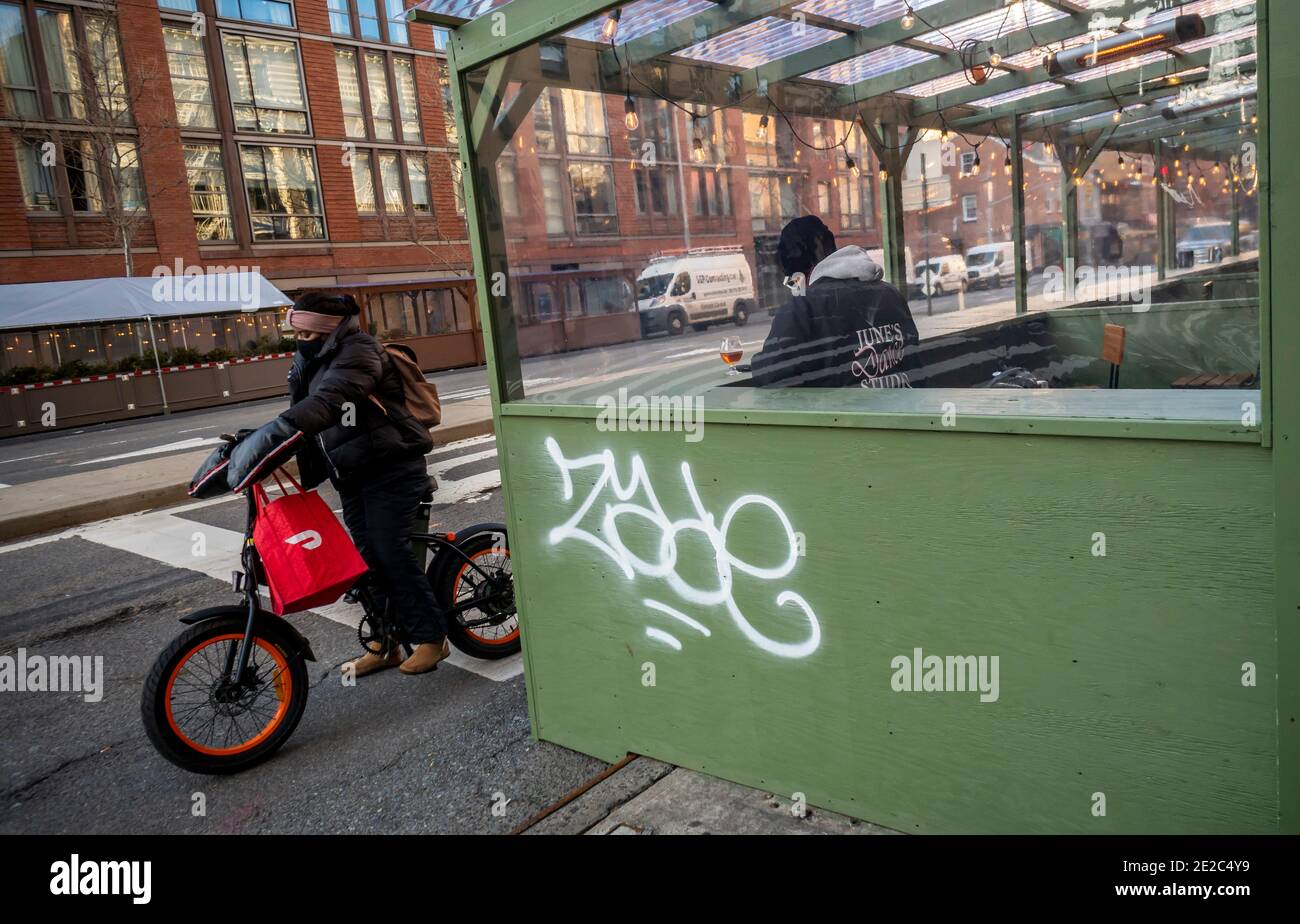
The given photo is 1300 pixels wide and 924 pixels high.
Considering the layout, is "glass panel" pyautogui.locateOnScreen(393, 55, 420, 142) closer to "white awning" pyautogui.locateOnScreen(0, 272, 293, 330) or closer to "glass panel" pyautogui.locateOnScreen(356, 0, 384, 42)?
"glass panel" pyautogui.locateOnScreen(356, 0, 384, 42)

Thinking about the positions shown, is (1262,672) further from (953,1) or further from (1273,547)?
(953,1)

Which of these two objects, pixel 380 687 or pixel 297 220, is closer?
pixel 380 687

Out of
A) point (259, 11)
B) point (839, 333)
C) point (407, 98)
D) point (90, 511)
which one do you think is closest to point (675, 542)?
point (839, 333)

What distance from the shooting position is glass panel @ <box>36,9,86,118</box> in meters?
24.2

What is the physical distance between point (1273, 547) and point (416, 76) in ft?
112

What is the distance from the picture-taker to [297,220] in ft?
96.7

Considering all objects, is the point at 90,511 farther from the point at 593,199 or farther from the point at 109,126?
the point at 109,126

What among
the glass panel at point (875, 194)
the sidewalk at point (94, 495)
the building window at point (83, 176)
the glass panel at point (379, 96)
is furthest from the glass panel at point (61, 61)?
the glass panel at point (875, 194)

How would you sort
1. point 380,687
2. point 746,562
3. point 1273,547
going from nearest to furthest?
point 1273,547 < point 746,562 < point 380,687

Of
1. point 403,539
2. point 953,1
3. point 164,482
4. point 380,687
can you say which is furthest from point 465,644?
point 164,482

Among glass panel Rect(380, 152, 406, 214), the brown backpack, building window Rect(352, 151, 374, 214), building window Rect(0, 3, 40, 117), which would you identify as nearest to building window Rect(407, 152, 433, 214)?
glass panel Rect(380, 152, 406, 214)

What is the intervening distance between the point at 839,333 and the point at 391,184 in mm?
30759

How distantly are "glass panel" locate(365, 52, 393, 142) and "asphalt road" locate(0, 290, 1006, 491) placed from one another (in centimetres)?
1089

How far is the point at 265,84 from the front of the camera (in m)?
28.7
